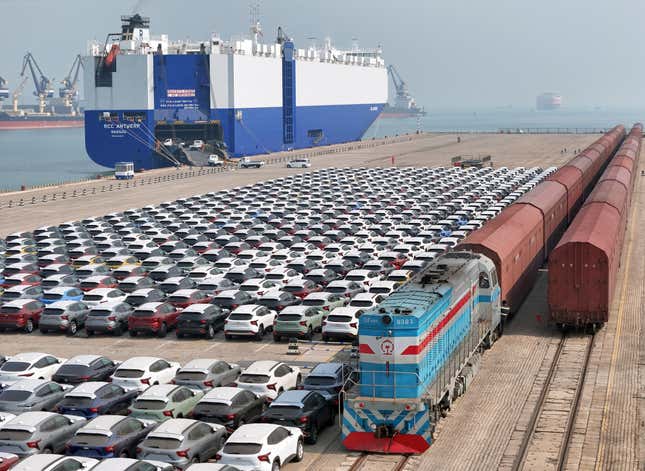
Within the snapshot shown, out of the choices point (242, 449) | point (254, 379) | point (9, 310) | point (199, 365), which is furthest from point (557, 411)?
point (9, 310)

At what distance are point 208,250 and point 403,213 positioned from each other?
17.1 metres

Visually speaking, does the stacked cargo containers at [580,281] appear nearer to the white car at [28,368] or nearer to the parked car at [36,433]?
the white car at [28,368]

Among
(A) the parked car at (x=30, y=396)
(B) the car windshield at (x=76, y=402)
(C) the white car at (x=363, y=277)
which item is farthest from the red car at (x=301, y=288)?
(B) the car windshield at (x=76, y=402)

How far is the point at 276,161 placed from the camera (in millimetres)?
121188

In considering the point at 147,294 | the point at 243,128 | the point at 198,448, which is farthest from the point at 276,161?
the point at 198,448

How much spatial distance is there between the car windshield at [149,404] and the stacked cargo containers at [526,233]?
39.7 ft

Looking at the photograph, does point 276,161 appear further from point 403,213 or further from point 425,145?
point 403,213

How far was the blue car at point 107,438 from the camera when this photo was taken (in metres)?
20.0

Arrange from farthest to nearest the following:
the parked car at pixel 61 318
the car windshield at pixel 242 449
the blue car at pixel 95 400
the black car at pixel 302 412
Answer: the parked car at pixel 61 318 < the blue car at pixel 95 400 < the black car at pixel 302 412 < the car windshield at pixel 242 449

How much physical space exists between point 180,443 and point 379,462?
412 centimetres

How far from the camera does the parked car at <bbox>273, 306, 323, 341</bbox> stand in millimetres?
31922

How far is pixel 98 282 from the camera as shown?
39.3 meters

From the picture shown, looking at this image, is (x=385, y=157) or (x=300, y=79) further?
(x=300, y=79)

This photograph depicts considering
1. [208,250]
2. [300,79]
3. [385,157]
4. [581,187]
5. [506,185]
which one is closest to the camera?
[208,250]
